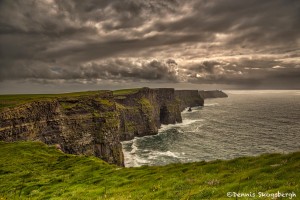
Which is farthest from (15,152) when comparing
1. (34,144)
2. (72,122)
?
(72,122)

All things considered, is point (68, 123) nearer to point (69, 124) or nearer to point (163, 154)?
point (69, 124)

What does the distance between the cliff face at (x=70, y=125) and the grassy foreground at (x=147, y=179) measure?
26683 millimetres

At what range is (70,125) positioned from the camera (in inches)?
4166

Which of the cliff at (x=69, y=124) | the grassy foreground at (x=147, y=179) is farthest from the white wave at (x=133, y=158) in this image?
the grassy foreground at (x=147, y=179)

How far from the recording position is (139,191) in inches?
892

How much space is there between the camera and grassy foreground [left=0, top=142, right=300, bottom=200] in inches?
A: 671

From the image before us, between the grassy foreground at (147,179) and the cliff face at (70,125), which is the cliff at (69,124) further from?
the grassy foreground at (147,179)

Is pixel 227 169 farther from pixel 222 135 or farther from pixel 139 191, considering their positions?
pixel 222 135

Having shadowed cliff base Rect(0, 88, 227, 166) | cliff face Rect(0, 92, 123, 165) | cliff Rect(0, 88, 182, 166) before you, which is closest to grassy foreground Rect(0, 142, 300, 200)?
cliff face Rect(0, 92, 123, 165)

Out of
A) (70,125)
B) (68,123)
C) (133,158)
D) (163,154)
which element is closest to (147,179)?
(68,123)

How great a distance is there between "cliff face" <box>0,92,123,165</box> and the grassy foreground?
2668 centimetres

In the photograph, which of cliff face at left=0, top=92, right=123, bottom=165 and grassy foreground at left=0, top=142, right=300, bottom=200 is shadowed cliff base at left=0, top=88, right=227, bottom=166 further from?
grassy foreground at left=0, top=142, right=300, bottom=200

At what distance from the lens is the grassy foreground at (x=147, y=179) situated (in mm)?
17031

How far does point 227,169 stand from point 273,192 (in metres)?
11.7
